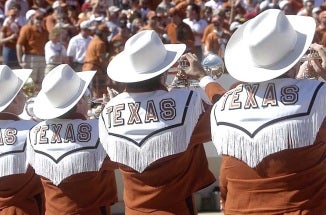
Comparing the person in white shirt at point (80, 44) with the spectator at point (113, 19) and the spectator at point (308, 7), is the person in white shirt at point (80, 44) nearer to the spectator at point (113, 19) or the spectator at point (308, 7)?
the spectator at point (113, 19)

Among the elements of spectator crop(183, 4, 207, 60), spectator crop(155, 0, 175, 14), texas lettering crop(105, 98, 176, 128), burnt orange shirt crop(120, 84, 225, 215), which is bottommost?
spectator crop(155, 0, 175, 14)

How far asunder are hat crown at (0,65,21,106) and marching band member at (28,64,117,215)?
0.47 meters

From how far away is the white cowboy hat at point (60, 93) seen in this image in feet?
20.7

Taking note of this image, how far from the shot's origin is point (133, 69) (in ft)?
19.4

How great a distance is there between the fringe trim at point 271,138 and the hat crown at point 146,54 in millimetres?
699

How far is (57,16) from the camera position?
1809cm

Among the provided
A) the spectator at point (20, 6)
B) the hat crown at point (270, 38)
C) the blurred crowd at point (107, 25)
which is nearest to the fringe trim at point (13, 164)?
the hat crown at point (270, 38)

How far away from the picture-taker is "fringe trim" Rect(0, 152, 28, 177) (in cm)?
665

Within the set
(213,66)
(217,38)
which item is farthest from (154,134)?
(217,38)

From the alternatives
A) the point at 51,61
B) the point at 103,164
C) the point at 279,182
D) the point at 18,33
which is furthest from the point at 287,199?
the point at 18,33

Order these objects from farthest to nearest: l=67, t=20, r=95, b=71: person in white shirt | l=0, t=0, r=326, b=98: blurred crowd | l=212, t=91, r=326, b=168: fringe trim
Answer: l=67, t=20, r=95, b=71: person in white shirt, l=0, t=0, r=326, b=98: blurred crowd, l=212, t=91, r=326, b=168: fringe trim

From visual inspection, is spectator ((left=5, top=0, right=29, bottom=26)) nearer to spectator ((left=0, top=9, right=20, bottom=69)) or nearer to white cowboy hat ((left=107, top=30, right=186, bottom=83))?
spectator ((left=0, top=9, right=20, bottom=69))

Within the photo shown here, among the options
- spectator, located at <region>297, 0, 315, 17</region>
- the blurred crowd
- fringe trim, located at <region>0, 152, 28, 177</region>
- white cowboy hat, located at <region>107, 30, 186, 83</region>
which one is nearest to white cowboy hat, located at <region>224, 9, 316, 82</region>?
white cowboy hat, located at <region>107, 30, 186, 83</region>

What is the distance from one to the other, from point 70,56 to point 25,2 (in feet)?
13.4
